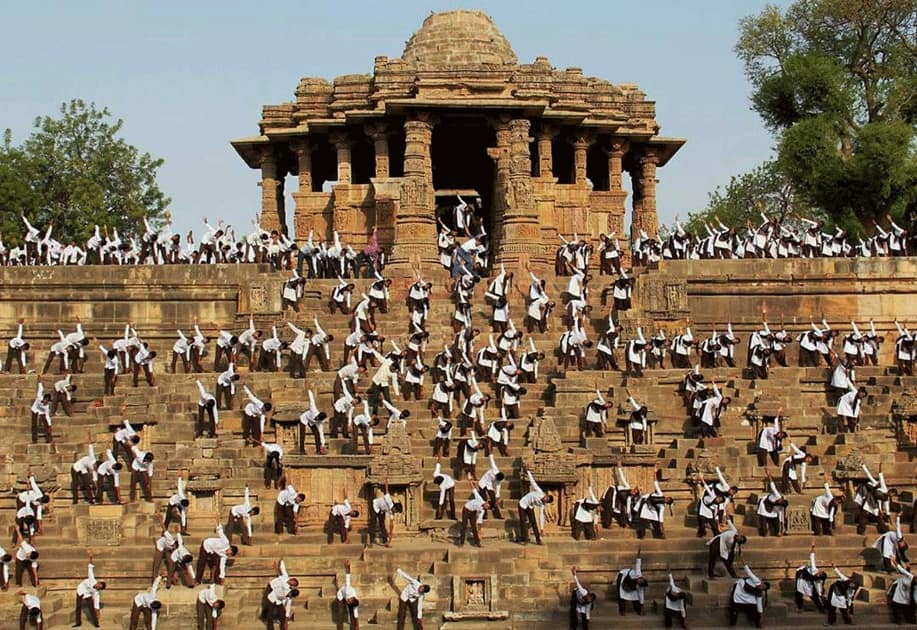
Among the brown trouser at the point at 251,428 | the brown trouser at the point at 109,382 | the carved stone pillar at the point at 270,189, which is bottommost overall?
the brown trouser at the point at 251,428

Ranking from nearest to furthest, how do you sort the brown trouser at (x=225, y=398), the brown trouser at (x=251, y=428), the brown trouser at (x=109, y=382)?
the brown trouser at (x=251, y=428)
the brown trouser at (x=225, y=398)
the brown trouser at (x=109, y=382)

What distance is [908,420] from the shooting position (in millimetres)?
21000

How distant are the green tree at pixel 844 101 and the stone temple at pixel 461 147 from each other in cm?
399

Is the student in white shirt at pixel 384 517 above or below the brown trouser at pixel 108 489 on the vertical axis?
below

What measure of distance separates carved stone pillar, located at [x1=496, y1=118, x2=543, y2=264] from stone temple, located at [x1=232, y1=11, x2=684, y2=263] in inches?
1.1

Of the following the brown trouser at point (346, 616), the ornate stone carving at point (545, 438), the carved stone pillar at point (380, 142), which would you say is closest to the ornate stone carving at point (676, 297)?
the ornate stone carving at point (545, 438)

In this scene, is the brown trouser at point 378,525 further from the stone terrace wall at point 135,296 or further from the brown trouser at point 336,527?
the stone terrace wall at point 135,296

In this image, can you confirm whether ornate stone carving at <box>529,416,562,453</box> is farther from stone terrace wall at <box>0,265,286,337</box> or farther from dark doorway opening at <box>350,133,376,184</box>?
dark doorway opening at <box>350,133,376,184</box>

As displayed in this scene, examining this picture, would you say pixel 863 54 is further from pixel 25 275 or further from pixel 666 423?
pixel 25 275

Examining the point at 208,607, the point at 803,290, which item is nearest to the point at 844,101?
the point at 803,290

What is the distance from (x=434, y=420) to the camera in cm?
2100

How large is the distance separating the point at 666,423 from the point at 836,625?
5.59m

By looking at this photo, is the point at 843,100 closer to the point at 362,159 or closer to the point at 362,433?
the point at 362,159

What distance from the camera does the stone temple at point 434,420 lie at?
17.5 meters
